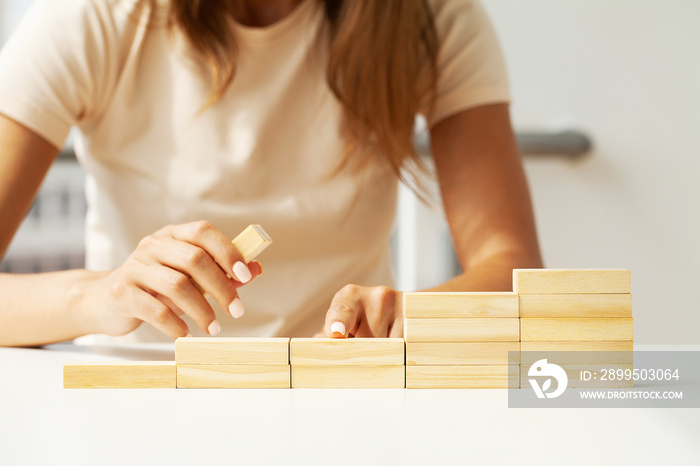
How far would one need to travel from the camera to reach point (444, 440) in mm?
408

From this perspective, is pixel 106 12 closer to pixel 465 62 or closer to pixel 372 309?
pixel 465 62

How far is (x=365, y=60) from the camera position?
102 cm

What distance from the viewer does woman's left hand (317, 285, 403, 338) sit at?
1.99 ft

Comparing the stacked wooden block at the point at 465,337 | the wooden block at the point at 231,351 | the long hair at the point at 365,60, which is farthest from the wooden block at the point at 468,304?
the long hair at the point at 365,60

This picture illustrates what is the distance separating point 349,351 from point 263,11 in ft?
2.35

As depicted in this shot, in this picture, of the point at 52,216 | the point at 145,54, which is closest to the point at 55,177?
the point at 52,216

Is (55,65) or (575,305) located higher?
(55,65)

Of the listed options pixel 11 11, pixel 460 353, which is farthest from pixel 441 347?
pixel 11 11

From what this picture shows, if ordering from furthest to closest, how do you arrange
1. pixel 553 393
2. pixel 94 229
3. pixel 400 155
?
pixel 94 229 < pixel 400 155 < pixel 553 393

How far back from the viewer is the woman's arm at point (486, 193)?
3.12 feet

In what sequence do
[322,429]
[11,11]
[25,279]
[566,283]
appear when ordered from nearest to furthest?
[322,429] < [566,283] < [25,279] < [11,11]

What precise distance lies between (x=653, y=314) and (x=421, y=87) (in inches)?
45.0

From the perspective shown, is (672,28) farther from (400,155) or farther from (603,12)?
(400,155)

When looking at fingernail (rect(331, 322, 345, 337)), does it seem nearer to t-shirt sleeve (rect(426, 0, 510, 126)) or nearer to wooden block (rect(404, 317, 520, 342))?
wooden block (rect(404, 317, 520, 342))
